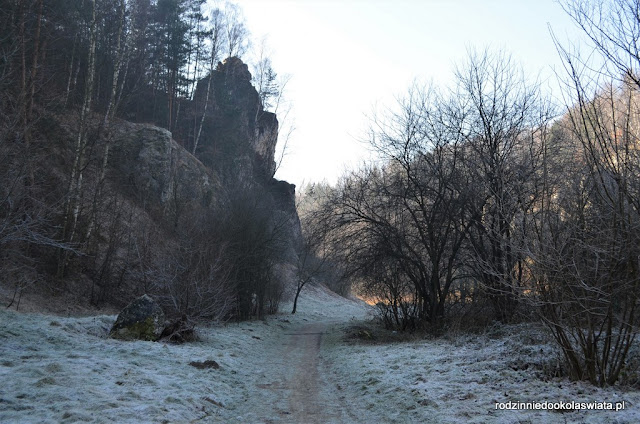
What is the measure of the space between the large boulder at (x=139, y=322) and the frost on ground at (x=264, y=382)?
526 mm

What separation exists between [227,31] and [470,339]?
35.5 metres

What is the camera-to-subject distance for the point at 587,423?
5.22 m

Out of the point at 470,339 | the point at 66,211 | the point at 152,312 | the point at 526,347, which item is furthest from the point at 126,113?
the point at 526,347

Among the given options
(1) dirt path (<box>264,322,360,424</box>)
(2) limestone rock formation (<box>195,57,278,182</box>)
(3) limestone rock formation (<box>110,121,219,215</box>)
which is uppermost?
(2) limestone rock formation (<box>195,57,278,182</box>)

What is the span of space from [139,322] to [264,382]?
4.61m

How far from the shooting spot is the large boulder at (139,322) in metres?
12.3

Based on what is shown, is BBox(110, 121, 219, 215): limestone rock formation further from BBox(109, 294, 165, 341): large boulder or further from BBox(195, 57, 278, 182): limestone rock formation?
BBox(109, 294, 165, 341): large boulder

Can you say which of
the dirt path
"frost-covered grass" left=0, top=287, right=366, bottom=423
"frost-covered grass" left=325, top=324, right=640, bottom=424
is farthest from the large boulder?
"frost-covered grass" left=325, top=324, right=640, bottom=424

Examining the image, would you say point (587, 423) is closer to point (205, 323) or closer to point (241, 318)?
point (205, 323)

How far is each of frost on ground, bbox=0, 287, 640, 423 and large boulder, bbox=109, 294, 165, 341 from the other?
53 centimetres

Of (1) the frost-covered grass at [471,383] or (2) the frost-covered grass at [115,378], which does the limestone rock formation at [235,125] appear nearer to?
(2) the frost-covered grass at [115,378]

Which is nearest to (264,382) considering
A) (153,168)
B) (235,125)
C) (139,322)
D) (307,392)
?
(307,392)

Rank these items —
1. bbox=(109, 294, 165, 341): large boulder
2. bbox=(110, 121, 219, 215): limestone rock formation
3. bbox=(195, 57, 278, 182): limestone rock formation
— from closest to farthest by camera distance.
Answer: bbox=(109, 294, 165, 341): large boulder, bbox=(110, 121, 219, 215): limestone rock formation, bbox=(195, 57, 278, 182): limestone rock formation

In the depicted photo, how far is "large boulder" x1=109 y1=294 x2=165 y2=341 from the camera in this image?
40.4 ft
